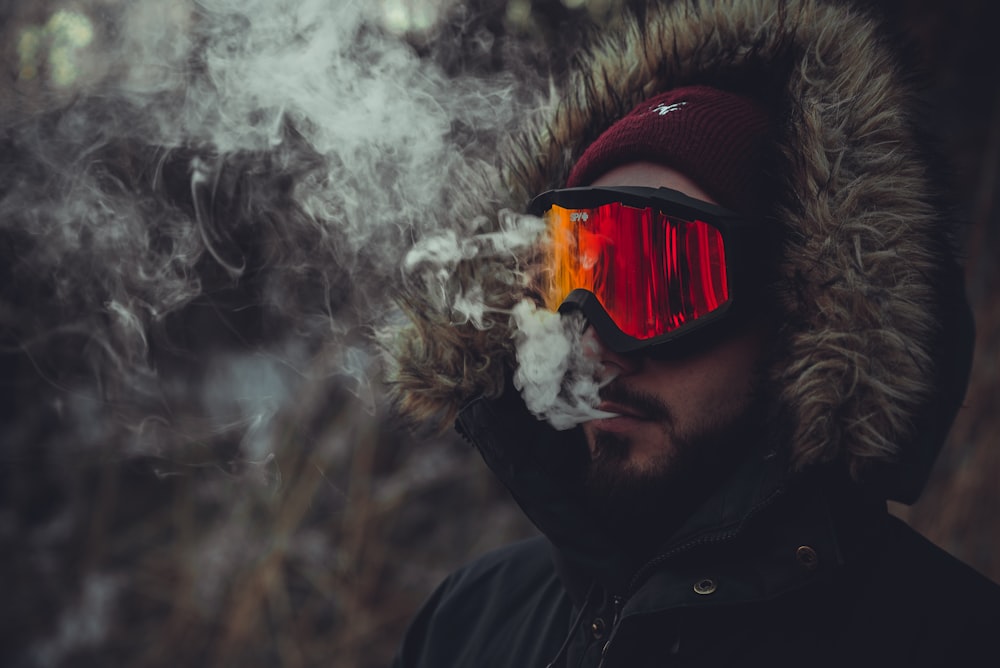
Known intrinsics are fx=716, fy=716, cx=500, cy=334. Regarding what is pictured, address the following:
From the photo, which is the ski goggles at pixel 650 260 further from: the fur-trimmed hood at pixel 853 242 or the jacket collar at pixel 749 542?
the jacket collar at pixel 749 542

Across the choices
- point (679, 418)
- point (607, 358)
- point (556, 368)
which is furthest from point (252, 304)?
point (679, 418)

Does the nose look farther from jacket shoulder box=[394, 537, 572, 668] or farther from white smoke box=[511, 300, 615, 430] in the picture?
Result: jacket shoulder box=[394, 537, 572, 668]

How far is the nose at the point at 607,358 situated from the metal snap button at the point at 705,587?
1.57 feet

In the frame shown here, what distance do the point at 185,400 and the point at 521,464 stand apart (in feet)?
10.6

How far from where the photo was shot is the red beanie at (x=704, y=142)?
5.00 ft

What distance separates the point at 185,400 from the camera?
4.30m

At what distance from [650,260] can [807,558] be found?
0.67 m

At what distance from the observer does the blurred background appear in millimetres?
2414

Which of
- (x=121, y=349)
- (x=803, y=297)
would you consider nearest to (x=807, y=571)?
(x=803, y=297)

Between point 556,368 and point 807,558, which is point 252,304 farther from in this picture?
point 807,558

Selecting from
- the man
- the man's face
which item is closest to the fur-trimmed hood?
the man

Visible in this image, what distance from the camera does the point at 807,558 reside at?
1205 millimetres

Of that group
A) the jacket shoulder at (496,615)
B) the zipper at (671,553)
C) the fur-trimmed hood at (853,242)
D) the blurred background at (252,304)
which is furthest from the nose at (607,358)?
the blurred background at (252,304)

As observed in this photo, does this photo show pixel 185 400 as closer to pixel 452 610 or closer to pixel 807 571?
pixel 452 610
